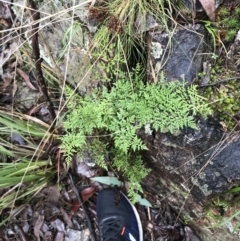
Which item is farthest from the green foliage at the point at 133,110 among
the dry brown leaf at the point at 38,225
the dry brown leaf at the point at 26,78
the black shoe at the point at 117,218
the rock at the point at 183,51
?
the dry brown leaf at the point at 38,225

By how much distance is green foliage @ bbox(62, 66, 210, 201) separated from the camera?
1707 millimetres

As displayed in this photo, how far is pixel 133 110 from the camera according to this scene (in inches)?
69.3

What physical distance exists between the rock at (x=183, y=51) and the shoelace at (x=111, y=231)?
1039mm

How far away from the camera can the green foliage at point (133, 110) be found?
5.60ft

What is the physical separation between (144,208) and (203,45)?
1134mm

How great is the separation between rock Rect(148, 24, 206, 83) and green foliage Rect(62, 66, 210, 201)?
0.23 ft

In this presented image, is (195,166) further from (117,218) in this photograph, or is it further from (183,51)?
(117,218)

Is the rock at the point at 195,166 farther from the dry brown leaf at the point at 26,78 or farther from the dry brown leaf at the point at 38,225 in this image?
the dry brown leaf at the point at 26,78

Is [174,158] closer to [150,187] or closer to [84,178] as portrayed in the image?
[150,187]

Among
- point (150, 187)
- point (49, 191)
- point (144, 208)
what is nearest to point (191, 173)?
point (150, 187)

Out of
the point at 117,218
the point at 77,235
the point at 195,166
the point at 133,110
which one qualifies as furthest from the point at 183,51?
the point at 77,235

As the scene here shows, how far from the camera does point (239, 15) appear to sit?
5.70 ft

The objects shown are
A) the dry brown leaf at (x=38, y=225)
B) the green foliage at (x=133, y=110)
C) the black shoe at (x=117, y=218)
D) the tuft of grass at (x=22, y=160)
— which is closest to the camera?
the green foliage at (x=133, y=110)

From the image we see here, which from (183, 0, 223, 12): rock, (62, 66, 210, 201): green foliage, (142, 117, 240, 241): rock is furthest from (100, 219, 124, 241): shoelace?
(183, 0, 223, 12): rock
